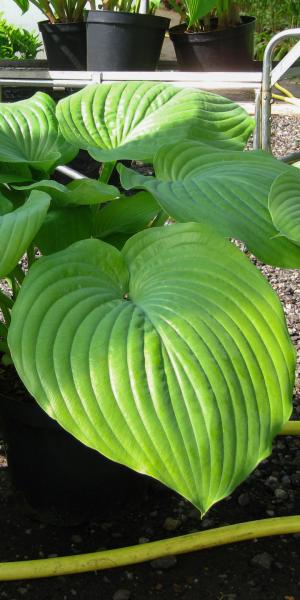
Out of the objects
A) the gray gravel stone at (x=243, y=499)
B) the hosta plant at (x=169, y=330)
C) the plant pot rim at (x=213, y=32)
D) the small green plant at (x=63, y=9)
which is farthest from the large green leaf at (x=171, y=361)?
the small green plant at (x=63, y=9)

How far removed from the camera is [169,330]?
73cm

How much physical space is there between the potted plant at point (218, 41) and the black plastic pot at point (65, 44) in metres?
0.38

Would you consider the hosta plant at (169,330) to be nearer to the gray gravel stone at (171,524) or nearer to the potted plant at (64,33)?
the gray gravel stone at (171,524)

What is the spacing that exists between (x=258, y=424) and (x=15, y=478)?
22.6 inches

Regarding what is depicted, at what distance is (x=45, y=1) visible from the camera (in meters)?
2.98

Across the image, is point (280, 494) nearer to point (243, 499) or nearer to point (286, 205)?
point (243, 499)

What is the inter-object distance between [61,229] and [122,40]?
6.41ft

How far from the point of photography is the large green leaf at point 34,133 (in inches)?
44.7

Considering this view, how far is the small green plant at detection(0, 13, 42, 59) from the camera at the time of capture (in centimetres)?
341

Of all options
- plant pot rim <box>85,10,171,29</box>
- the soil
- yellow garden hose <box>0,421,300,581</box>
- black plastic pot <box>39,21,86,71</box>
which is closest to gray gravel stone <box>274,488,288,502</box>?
the soil

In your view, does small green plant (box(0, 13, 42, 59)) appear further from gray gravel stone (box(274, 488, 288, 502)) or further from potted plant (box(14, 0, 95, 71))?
gray gravel stone (box(274, 488, 288, 502))

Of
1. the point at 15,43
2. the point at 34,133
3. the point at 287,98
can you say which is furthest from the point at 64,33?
the point at 34,133

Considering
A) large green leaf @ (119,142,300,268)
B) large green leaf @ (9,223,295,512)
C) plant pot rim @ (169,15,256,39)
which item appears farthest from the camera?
plant pot rim @ (169,15,256,39)

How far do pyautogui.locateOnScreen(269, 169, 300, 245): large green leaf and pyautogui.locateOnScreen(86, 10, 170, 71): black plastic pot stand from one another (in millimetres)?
1987
